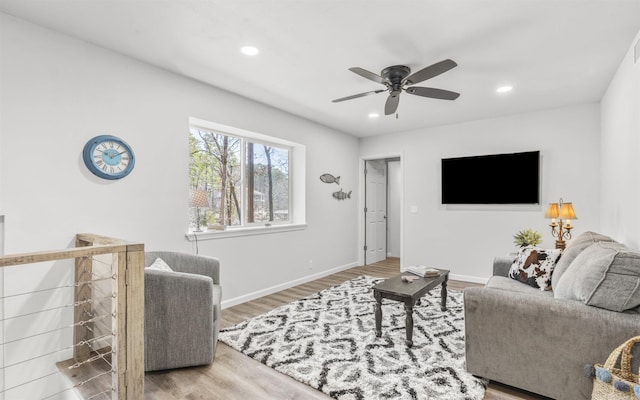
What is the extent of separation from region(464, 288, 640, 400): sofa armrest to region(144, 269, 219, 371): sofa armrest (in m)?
1.85

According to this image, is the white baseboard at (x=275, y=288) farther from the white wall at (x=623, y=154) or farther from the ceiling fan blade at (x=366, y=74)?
the white wall at (x=623, y=154)

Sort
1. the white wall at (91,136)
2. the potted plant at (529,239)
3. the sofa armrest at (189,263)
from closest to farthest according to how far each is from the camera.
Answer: the white wall at (91,136) → the sofa armrest at (189,263) → the potted plant at (529,239)

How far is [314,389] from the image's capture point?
2.11 meters

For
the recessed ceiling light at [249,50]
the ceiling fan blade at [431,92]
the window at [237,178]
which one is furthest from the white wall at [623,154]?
the window at [237,178]

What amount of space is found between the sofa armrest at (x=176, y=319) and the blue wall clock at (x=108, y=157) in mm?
1021

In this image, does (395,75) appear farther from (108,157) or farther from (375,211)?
(375,211)

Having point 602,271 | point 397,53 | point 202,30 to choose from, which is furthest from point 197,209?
point 602,271

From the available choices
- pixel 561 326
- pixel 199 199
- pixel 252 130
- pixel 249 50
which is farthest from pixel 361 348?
pixel 252 130

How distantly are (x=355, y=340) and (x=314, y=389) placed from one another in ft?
2.40

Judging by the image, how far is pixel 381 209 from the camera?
6.71 metres

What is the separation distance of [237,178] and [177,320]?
2.15 m

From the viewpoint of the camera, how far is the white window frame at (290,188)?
3.55m

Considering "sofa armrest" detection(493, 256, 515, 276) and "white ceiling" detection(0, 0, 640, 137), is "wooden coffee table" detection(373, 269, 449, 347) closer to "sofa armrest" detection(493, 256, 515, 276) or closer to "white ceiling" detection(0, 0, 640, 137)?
"sofa armrest" detection(493, 256, 515, 276)

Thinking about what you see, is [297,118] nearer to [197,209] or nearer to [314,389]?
[197,209]
